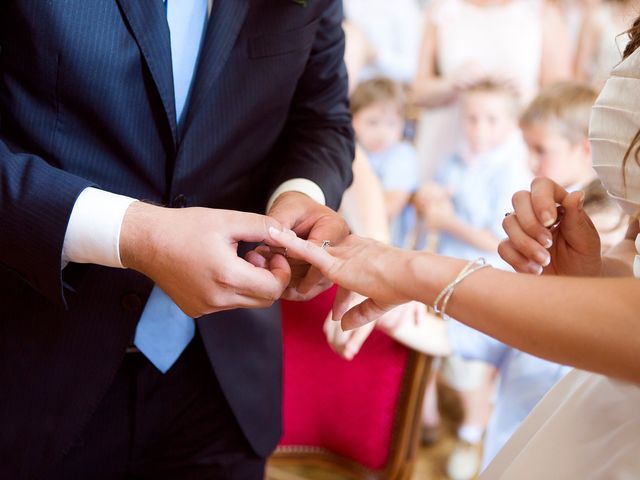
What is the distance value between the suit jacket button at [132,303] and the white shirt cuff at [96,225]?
147mm

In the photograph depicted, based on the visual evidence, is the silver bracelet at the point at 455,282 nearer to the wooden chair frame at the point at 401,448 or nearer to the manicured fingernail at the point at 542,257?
the manicured fingernail at the point at 542,257

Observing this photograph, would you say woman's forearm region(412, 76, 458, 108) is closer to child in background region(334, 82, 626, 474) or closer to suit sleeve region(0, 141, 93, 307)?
child in background region(334, 82, 626, 474)

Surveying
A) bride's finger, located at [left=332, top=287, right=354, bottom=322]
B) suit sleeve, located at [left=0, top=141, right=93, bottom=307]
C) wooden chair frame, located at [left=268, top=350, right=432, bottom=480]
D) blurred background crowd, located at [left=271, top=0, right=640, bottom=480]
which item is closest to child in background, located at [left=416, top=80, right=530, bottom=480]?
blurred background crowd, located at [left=271, top=0, right=640, bottom=480]

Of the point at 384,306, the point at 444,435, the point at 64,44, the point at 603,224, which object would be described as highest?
the point at 64,44

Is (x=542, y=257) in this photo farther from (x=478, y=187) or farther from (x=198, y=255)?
(x=478, y=187)

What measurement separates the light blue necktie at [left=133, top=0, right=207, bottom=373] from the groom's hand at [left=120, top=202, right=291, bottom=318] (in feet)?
0.64

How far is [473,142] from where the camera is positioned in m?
3.27

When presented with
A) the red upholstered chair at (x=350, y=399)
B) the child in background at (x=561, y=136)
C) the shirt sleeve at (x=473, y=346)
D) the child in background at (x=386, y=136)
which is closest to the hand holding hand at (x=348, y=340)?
the red upholstered chair at (x=350, y=399)

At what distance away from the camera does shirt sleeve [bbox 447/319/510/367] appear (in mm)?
2742

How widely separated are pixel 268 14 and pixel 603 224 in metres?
1.46

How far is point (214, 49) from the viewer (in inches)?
45.5

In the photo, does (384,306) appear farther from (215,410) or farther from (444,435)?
(444,435)

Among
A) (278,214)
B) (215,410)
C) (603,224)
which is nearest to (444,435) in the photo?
(603,224)

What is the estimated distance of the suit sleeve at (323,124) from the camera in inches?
53.8
